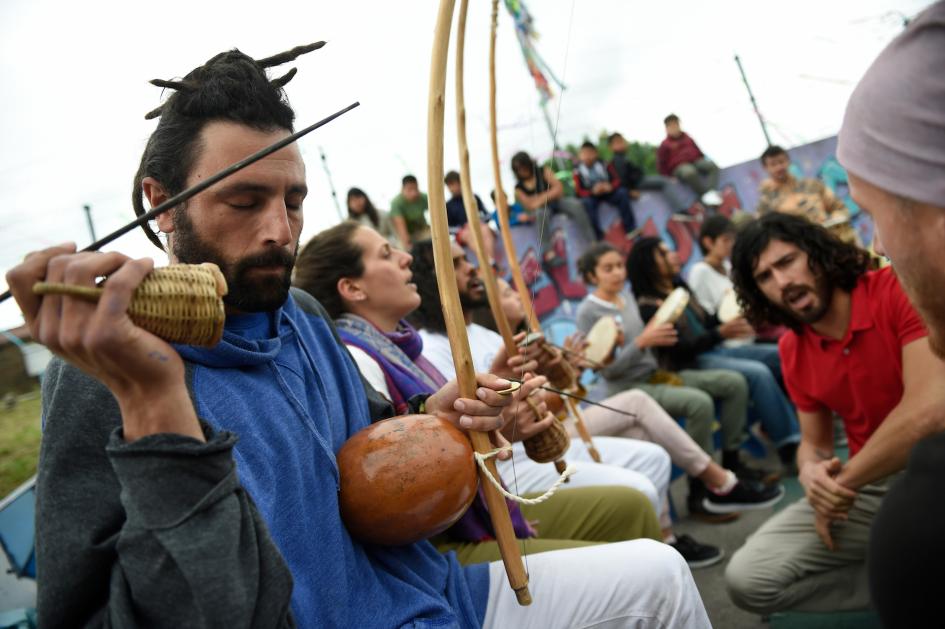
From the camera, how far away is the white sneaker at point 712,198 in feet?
29.2

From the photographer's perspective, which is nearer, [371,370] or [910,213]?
[910,213]

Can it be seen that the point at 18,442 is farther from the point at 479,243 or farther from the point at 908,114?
the point at 908,114

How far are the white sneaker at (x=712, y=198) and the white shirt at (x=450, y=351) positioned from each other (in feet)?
21.0

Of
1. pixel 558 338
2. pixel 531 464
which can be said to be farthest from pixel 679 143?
A: pixel 531 464

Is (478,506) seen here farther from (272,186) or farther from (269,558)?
(272,186)

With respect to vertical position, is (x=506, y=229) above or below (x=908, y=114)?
below

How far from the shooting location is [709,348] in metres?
4.91

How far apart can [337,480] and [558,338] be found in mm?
7123

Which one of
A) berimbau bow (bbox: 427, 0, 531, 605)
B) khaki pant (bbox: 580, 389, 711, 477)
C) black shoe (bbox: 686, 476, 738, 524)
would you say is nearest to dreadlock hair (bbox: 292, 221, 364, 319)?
berimbau bow (bbox: 427, 0, 531, 605)

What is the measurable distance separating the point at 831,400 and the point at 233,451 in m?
2.37

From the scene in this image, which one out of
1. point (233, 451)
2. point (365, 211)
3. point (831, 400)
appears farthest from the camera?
point (365, 211)

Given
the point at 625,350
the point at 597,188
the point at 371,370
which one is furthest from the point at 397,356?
the point at 597,188

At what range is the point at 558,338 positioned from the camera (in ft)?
27.4

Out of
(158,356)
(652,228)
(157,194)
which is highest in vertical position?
(157,194)
